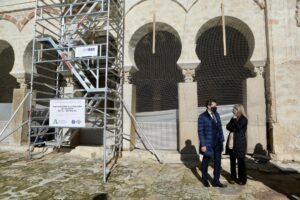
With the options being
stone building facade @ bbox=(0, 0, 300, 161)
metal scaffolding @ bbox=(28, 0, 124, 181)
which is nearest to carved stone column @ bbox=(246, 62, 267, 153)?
stone building facade @ bbox=(0, 0, 300, 161)

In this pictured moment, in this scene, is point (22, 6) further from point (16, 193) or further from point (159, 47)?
point (16, 193)

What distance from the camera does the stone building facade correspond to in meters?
7.91

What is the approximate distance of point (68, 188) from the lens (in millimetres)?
5637

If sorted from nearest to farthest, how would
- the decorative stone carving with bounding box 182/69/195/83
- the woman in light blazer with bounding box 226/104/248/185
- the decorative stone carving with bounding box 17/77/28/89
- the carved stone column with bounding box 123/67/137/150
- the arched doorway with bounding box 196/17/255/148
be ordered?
the woman in light blazer with bounding box 226/104/248/185
the decorative stone carving with bounding box 182/69/195/83
the arched doorway with bounding box 196/17/255/148
the carved stone column with bounding box 123/67/137/150
the decorative stone carving with bounding box 17/77/28/89

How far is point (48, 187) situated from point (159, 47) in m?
6.92

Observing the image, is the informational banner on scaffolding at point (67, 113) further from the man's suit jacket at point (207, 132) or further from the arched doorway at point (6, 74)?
the arched doorway at point (6, 74)

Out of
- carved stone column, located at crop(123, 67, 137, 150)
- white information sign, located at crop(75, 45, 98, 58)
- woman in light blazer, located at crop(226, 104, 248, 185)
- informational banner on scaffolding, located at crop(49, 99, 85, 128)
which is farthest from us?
carved stone column, located at crop(123, 67, 137, 150)

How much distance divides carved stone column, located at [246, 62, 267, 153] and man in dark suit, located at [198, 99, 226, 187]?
9.39 ft

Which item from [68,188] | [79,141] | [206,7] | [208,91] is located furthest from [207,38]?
[68,188]

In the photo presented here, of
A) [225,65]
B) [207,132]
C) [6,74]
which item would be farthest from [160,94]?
[6,74]

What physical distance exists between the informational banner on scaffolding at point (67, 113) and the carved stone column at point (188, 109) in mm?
3366

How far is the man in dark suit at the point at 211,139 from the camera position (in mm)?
5559

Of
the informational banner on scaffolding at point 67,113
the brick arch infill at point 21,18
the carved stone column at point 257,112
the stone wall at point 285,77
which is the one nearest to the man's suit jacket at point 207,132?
the carved stone column at point 257,112

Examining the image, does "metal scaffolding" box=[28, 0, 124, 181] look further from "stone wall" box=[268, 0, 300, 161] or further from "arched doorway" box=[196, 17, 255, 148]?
"stone wall" box=[268, 0, 300, 161]
